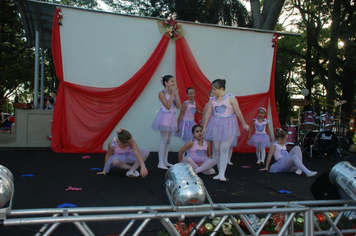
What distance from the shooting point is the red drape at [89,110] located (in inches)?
268

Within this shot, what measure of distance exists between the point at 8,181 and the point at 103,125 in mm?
5291

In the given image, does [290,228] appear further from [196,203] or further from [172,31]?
[172,31]

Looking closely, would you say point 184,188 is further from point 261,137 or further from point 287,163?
point 261,137

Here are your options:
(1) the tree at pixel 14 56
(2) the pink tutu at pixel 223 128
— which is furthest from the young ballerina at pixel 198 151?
(1) the tree at pixel 14 56

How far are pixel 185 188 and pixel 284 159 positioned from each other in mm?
4011

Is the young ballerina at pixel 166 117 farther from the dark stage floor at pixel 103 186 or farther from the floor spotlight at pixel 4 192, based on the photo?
the floor spotlight at pixel 4 192

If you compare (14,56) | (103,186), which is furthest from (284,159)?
(14,56)

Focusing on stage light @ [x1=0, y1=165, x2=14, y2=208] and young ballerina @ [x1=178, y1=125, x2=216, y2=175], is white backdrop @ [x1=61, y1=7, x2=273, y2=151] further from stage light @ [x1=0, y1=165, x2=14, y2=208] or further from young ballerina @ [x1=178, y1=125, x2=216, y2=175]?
stage light @ [x1=0, y1=165, x2=14, y2=208]

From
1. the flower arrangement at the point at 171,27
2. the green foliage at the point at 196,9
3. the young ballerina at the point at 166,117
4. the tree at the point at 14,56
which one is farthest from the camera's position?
the tree at the point at 14,56

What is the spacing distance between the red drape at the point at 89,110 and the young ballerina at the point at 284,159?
3.41m

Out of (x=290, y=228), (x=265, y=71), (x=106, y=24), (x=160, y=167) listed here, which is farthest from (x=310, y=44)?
(x=290, y=228)

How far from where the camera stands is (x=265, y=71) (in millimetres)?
8562

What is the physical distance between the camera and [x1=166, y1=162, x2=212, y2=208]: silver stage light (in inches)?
80.0

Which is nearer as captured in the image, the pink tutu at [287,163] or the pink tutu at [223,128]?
the pink tutu at [223,128]
